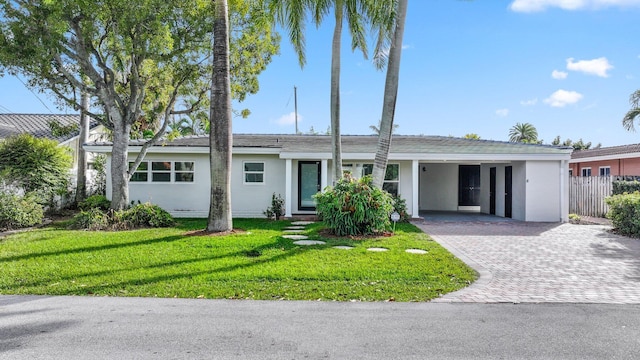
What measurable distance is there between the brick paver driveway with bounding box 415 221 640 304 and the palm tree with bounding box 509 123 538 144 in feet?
131

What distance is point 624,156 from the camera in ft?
64.6

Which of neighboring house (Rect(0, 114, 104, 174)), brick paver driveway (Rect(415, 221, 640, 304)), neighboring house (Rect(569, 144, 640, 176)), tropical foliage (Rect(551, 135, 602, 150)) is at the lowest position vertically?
brick paver driveway (Rect(415, 221, 640, 304))

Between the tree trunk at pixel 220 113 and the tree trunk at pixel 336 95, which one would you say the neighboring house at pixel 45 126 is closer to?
the tree trunk at pixel 220 113

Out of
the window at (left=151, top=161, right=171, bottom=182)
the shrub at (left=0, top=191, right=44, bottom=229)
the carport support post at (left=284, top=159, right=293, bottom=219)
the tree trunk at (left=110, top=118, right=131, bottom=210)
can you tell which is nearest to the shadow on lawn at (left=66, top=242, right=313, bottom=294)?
the carport support post at (left=284, top=159, right=293, bottom=219)

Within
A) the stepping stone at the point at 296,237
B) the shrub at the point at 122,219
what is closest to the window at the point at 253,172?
the shrub at the point at 122,219

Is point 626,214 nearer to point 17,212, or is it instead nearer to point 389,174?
point 389,174

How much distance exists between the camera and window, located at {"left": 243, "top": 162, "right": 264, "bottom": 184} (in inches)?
637

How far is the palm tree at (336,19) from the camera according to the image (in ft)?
41.7

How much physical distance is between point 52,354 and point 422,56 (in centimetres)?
1479

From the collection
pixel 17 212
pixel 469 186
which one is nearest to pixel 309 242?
pixel 17 212

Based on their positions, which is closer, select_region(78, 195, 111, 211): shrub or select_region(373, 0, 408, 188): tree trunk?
select_region(373, 0, 408, 188): tree trunk

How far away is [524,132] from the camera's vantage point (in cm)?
4959

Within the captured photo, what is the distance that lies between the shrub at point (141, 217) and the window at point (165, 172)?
3439 millimetres

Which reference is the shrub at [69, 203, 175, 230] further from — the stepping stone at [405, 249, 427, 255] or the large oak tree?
the stepping stone at [405, 249, 427, 255]
